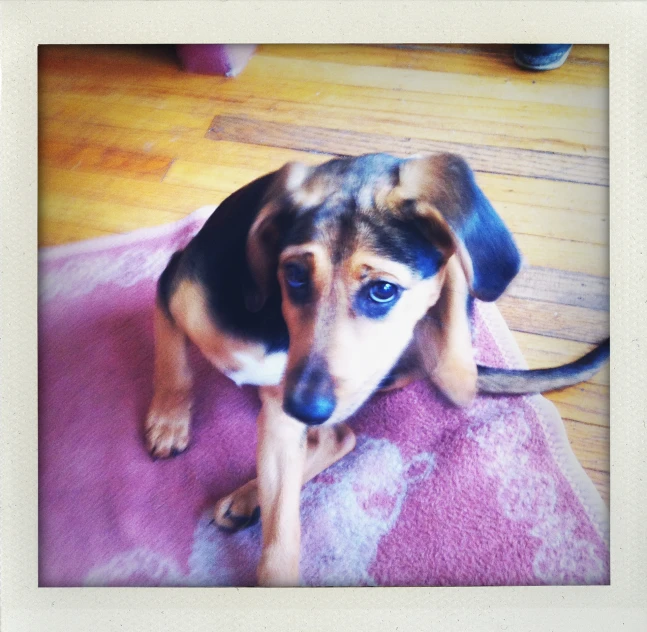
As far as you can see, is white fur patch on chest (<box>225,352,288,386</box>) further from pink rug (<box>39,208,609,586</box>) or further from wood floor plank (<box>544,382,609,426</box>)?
wood floor plank (<box>544,382,609,426</box>)

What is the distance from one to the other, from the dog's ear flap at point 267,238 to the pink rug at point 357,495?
16 cm

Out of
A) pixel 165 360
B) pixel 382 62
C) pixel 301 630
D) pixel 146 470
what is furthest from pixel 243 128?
pixel 301 630

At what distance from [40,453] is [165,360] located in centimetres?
27

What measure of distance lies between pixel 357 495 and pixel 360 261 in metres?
0.38

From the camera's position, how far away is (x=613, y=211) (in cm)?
104

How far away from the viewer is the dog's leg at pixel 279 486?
3.21 ft

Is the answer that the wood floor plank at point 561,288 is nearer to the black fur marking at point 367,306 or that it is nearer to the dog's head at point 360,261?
the dog's head at point 360,261

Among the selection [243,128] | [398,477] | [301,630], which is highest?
[243,128]

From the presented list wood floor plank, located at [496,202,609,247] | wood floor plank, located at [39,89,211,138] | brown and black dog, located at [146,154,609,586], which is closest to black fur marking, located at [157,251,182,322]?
brown and black dog, located at [146,154,609,586]

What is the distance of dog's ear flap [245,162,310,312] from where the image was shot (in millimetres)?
996

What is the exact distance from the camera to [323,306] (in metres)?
0.96

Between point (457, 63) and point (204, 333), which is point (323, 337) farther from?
point (457, 63)

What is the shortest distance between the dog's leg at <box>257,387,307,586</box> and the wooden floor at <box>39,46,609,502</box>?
39cm

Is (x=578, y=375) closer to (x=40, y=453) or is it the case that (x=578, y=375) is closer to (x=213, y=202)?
(x=213, y=202)
